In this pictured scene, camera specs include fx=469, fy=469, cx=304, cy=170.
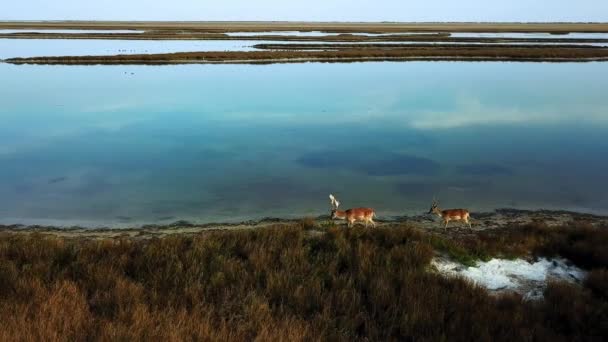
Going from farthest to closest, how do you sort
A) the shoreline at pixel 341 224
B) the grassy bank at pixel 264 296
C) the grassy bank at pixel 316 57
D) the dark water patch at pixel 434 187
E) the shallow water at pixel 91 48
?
the shallow water at pixel 91 48 < the grassy bank at pixel 316 57 < the dark water patch at pixel 434 187 < the shoreline at pixel 341 224 < the grassy bank at pixel 264 296

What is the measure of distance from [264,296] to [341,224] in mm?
5417

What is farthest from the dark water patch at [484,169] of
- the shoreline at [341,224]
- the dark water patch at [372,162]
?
the shoreline at [341,224]

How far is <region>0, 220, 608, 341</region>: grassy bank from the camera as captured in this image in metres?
4.59

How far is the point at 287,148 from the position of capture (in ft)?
58.9

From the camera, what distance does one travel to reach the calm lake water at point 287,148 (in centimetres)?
1270

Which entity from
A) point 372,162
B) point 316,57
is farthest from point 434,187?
point 316,57

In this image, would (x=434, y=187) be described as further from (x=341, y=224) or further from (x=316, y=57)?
(x=316, y=57)

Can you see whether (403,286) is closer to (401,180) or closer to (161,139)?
(401,180)

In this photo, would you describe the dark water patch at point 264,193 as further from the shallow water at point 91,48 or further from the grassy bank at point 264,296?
the shallow water at point 91,48

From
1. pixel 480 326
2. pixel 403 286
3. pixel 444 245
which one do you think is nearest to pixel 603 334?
pixel 480 326

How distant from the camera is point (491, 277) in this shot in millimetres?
7543

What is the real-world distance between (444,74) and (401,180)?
2878cm

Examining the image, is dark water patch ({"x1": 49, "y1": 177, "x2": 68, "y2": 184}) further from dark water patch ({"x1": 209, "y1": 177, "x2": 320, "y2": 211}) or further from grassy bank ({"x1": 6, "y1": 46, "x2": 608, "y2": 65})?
grassy bank ({"x1": 6, "y1": 46, "x2": 608, "y2": 65})

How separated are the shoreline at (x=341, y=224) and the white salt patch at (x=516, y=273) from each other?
7.65 feet
